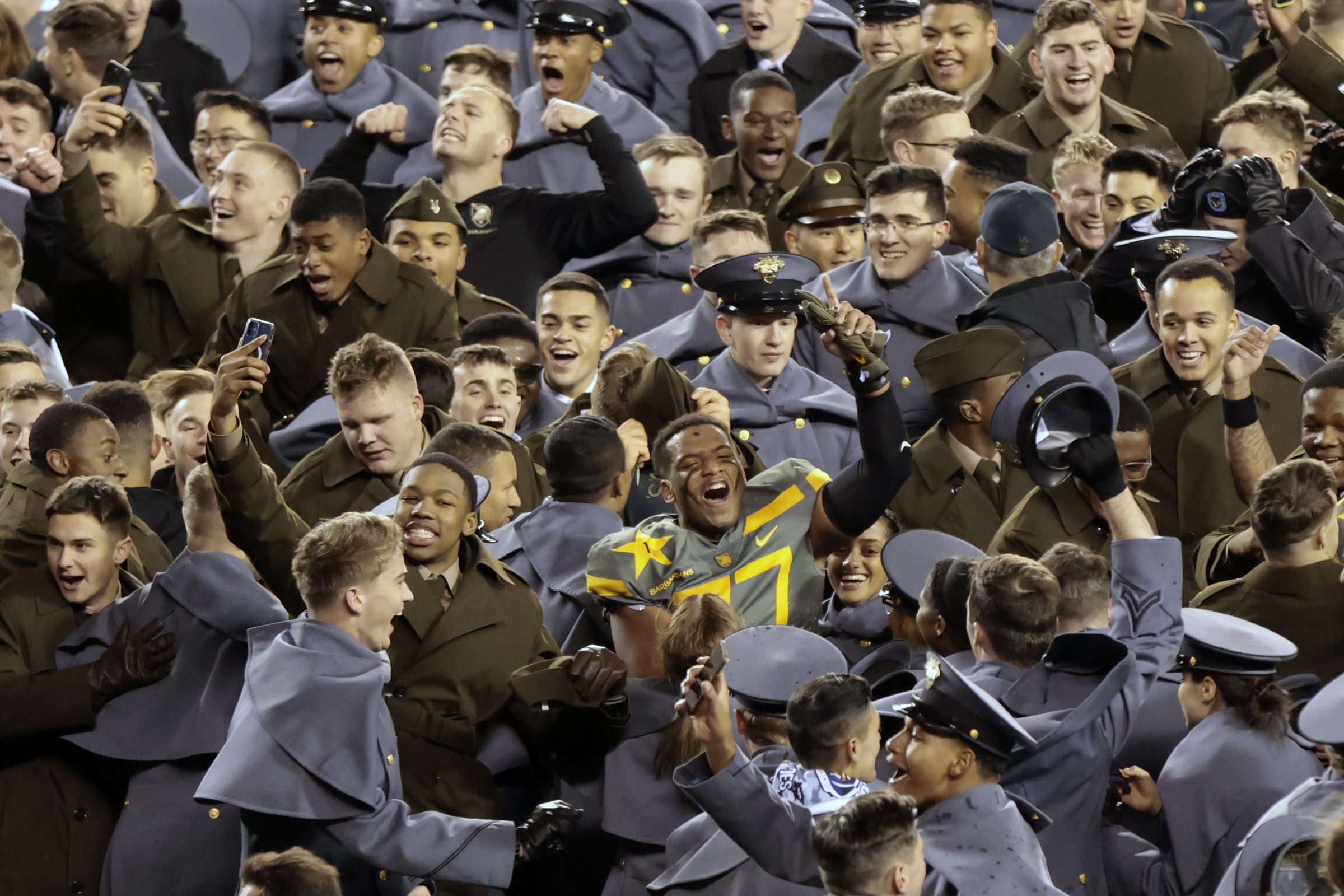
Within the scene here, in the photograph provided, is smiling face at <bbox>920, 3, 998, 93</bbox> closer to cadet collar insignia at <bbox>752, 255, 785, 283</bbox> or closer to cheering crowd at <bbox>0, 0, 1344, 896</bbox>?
cheering crowd at <bbox>0, 0, 1344, 896</bbox>

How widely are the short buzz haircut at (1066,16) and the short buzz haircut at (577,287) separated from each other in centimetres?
Result: 240

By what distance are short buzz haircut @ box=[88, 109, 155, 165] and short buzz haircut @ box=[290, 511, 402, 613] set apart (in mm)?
4729

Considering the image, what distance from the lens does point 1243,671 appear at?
18.1 feet

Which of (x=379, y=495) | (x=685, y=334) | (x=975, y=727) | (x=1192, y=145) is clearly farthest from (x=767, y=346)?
(x=1192, y=145)

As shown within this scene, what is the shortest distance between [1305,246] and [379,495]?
11.7 feet

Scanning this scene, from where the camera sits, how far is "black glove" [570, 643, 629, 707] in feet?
18.9

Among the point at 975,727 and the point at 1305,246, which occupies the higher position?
the point at 975,727

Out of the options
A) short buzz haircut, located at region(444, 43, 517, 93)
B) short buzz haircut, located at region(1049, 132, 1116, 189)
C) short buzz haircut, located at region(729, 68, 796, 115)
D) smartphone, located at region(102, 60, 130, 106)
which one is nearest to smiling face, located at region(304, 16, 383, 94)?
short buzz haircut, located at region(444, 43, 517, 93)

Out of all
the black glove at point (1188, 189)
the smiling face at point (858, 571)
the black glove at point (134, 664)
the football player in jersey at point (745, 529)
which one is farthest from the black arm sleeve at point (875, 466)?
the black glove at point (1188, 189)

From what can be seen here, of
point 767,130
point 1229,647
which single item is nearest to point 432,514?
point 1229,647

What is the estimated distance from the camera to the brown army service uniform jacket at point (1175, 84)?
413 inches

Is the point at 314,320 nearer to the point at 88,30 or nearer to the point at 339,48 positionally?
the point at 88,30

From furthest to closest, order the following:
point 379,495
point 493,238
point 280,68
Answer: point 280,68
point 493,238
point 379,495

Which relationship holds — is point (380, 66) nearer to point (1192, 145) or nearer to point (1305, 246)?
point (1192, 145)
